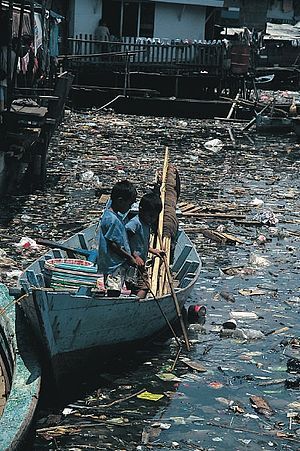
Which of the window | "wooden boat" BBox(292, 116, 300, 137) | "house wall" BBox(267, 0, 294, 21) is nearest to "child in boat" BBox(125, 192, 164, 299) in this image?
"wooden boat" BBox(292, 116, 300, 137)

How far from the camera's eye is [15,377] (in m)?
6.55

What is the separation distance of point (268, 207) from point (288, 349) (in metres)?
7.30

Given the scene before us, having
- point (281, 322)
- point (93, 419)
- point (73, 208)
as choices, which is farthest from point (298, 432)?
point (73, 208)

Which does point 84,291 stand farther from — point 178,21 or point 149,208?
point 178,21

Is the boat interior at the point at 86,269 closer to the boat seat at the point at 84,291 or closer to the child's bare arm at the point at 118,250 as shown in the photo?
the boat seat at the point at 84,291

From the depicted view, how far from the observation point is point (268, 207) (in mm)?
16344

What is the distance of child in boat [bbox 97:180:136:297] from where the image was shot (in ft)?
25.8

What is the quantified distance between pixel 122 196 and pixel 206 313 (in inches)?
113

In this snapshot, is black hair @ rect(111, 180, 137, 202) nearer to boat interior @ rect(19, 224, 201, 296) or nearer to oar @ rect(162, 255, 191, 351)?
boat interior @ rect(19, 224, 201, 296)

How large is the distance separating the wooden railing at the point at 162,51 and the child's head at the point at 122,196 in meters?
23.5

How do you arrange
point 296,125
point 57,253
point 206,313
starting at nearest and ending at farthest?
1. point 57,253
2. point 206,313
3. point 296,125

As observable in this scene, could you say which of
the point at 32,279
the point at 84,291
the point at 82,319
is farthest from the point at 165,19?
the point at 82,319

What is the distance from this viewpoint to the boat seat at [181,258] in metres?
10.3

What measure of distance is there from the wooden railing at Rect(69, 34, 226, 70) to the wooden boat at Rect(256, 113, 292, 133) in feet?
15.5
